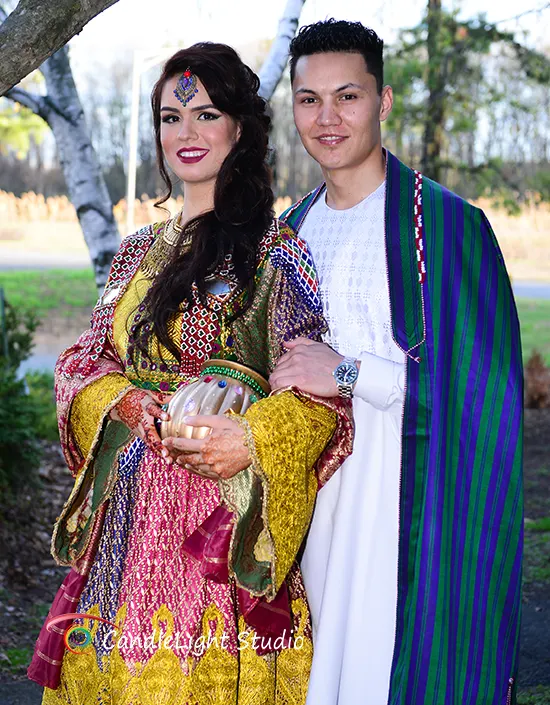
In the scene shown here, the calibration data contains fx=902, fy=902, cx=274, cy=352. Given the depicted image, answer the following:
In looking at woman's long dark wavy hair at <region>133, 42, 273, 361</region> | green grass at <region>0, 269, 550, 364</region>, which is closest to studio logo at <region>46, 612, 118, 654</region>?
woman's long dark wavy hair at <region>133, 42, 273, 361</region>

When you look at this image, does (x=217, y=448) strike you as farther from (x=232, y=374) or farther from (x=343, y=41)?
(x=343, y=41)

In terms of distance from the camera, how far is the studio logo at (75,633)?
249 centimetres

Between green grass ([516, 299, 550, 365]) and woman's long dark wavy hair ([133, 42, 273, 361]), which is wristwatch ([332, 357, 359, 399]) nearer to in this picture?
woman's long dark wavy hair ([133, 42, 273, 361])

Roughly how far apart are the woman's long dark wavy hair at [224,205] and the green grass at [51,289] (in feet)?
36.5

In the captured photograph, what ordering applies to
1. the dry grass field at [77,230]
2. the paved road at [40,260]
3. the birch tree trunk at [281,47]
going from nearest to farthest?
1. the birch tree trunk at [281,47]
2. the dry grass field at [77,230]
3. the paved road at [40,260]

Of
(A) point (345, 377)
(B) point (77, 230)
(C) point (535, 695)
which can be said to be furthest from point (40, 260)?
(A) point (345, 377)

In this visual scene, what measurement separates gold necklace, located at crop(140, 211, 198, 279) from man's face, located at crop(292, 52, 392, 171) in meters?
0.49

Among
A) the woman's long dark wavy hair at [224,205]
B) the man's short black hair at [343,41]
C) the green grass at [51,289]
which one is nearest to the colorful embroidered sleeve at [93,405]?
the woman's long dark wavy hair at [224,205]

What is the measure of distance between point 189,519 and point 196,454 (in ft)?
0.89

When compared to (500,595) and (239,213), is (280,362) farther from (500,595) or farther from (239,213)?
(500,595)

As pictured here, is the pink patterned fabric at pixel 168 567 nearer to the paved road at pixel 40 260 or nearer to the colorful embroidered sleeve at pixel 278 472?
the colorful embroidered sleeve at pixel 278 472

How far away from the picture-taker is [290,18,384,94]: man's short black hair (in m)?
2.74

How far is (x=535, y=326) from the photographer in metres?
13.6

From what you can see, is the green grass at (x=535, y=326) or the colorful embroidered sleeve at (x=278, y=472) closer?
the colorful embroidered sleeve at (x=278, y=472)
